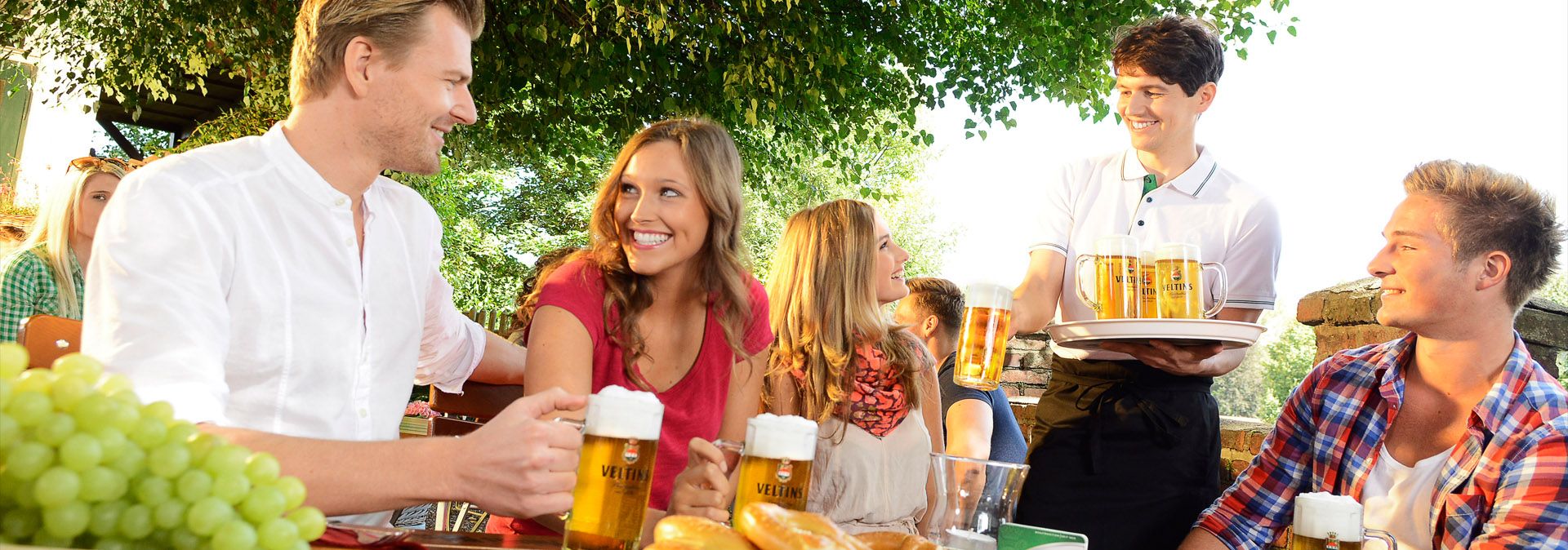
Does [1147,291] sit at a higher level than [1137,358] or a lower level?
higher

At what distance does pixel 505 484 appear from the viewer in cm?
121

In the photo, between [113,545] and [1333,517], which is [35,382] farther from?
[1333,517]

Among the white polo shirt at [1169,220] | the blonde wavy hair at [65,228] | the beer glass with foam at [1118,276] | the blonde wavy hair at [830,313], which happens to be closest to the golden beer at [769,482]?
the beer glass with foam at [1118,276]

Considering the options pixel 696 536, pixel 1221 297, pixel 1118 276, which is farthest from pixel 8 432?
pixel 1221 297

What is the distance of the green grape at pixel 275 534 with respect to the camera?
0.71m

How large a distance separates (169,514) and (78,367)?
5.1 inches

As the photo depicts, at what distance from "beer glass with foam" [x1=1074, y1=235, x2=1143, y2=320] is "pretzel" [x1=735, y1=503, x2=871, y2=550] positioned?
123 cm

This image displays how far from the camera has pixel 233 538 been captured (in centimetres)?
68

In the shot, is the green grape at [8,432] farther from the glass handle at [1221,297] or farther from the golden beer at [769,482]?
the glass handle at [1221,297]

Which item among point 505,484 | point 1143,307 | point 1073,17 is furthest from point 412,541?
point 1073,17

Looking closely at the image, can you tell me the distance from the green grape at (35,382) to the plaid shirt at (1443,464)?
202 cm

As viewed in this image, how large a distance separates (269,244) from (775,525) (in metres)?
1.06

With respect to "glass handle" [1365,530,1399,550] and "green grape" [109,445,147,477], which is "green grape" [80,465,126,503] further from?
"glass handle" [1365,530,1399,550]

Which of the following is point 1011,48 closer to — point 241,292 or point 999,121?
point 999,121
